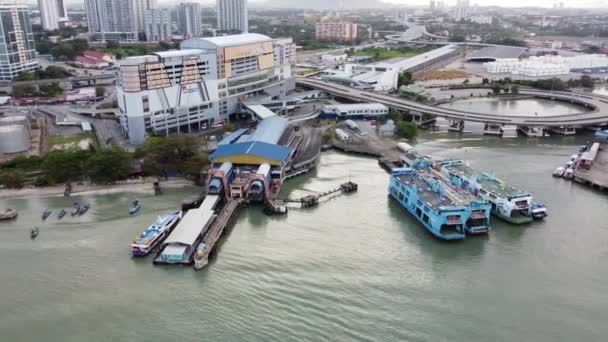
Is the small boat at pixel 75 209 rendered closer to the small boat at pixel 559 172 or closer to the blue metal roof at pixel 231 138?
the blue metal roof at pixel 231 138

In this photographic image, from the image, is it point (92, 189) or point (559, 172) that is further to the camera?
point (559, 172)

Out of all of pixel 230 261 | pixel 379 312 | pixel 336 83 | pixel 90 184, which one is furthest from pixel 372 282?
pixel 336 83

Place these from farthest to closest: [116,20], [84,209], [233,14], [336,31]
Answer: [233,14] → [336,31] → [116,20] → [84,209]

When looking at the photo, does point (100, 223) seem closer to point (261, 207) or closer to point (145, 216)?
point (145, 216)

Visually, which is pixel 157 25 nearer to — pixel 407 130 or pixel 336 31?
pixel 336 31

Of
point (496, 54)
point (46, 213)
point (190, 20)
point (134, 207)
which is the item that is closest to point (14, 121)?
point (46, 213)

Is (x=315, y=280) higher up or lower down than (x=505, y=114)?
lower down
